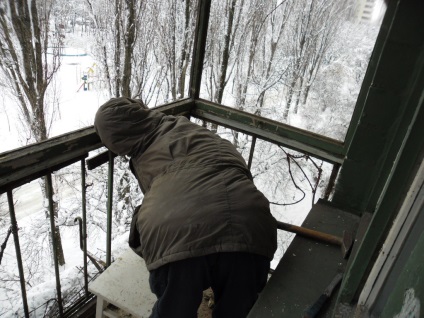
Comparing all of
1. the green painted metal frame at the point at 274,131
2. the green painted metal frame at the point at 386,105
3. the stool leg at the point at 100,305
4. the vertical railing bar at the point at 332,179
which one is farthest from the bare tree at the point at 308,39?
the stool leg at the point at 100,305

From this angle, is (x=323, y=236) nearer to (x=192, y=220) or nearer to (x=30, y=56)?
(x=192, y=220)

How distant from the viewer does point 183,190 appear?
5.09 ft

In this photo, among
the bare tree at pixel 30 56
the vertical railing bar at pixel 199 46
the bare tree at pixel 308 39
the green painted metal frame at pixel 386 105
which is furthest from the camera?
the bare tree at pixel 30 56

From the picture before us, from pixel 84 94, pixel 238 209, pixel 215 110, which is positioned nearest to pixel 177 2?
pixel 84 94

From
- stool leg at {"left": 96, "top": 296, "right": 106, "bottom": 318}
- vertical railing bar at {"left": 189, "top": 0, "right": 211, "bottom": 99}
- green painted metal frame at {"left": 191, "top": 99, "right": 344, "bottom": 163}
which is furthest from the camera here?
vertical railing bar at {"left": 189, "top": 0, "right": 211, "bottom": 99}

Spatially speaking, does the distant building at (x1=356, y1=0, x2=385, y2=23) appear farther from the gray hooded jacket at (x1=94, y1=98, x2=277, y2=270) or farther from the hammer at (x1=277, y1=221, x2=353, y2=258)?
the hammer at (x1=277, y1=221, x2=353, y2=258)

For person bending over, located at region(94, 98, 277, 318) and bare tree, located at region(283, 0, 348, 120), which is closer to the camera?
person bending over, located at region(94, 98, 277, 318)

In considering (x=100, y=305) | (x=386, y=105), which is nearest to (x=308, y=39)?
(x=386, y=105)

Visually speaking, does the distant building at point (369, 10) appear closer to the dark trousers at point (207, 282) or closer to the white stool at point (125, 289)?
the dark trousers at point (207, 282)

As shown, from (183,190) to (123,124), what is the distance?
52cm

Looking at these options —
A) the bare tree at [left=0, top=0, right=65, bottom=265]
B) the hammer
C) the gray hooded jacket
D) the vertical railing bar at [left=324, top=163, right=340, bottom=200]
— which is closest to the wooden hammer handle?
the hammer

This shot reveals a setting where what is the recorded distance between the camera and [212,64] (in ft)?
10.4

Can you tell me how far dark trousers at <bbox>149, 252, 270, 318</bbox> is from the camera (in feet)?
4.84

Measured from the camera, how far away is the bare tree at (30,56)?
10.7 ft
